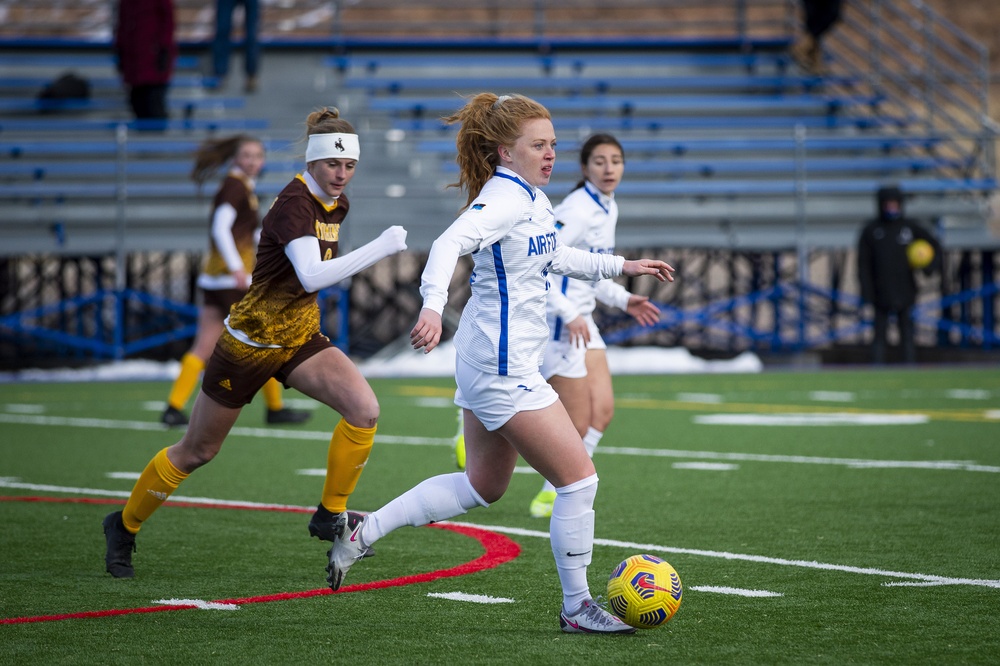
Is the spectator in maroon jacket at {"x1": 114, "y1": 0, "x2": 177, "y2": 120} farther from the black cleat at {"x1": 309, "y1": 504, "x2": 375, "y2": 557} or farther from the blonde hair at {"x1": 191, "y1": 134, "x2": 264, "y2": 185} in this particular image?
the black cleat at {"x1": 309, "y1": 504, "x2": 375, "y2": 557}

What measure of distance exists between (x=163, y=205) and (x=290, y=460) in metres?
11.4

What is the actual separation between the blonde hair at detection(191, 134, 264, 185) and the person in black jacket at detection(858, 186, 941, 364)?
10700 millimetres

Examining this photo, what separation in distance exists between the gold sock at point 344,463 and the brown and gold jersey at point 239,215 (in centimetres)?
530

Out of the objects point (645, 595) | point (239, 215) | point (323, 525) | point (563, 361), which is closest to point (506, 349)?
point (645, 595)

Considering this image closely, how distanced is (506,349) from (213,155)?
6.15 metres

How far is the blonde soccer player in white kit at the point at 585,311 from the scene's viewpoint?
749 centimetres

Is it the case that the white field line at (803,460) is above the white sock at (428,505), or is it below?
below

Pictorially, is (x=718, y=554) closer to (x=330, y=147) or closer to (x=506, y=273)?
(x=506, y=273)

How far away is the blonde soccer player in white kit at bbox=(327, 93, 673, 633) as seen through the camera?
15.7 ft

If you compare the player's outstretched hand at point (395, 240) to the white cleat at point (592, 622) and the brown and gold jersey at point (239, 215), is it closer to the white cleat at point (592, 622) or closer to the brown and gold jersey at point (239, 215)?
the white cleat at point (592, 622)

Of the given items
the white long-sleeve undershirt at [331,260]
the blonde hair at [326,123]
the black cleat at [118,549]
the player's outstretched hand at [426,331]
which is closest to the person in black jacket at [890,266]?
the blonde hair at [326,123]

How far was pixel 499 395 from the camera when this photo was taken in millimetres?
4855

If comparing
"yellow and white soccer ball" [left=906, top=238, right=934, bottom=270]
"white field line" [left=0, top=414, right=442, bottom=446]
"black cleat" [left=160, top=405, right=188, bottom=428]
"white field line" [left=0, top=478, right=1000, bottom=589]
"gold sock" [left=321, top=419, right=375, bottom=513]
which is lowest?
"white field line" [left=0, top=414, right=442, bottom=446]

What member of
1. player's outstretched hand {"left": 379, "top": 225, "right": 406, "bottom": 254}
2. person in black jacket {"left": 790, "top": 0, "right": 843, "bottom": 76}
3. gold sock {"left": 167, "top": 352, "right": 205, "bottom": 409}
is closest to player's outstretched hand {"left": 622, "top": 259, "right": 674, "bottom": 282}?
player's outstretched hand {"left": 379, "top": 225, "right": 406, "bottom": 254}
